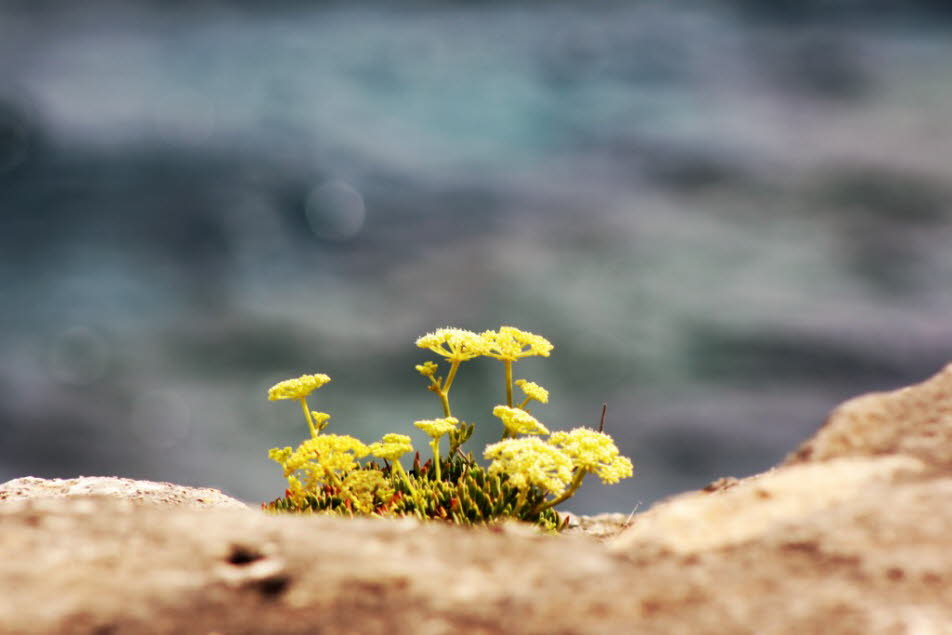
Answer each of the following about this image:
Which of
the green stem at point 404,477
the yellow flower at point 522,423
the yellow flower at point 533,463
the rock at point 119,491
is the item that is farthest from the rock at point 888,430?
the rock at point 119,491

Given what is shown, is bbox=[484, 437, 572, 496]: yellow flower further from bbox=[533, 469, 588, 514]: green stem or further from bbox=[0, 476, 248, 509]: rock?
bbox=[0, 476, 248, 509]: rock

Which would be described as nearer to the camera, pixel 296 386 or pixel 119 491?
pixel 296 386

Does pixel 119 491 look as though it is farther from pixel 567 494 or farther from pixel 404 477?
pixel 567 494

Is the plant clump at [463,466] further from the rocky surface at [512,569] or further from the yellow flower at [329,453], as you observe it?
the rocky surface at [512,569]

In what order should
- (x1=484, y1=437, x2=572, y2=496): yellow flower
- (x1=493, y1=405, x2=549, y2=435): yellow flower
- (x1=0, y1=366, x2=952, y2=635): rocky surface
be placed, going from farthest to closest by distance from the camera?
1. (x1=493, y1=405, x2=549, y2=435): yellow flower
2. (x1=484, y1=437, x2=572, y2=496): yellow flower
3. (x1=0, y1=366, x2=952, y2=635): rocky surface

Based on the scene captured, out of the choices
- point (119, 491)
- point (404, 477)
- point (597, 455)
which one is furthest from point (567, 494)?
point (119, 491)

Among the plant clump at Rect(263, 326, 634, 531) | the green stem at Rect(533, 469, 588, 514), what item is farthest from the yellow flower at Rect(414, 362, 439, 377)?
the green stem at Rect(533, 469, 588, 514)

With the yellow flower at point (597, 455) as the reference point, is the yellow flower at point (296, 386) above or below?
above
